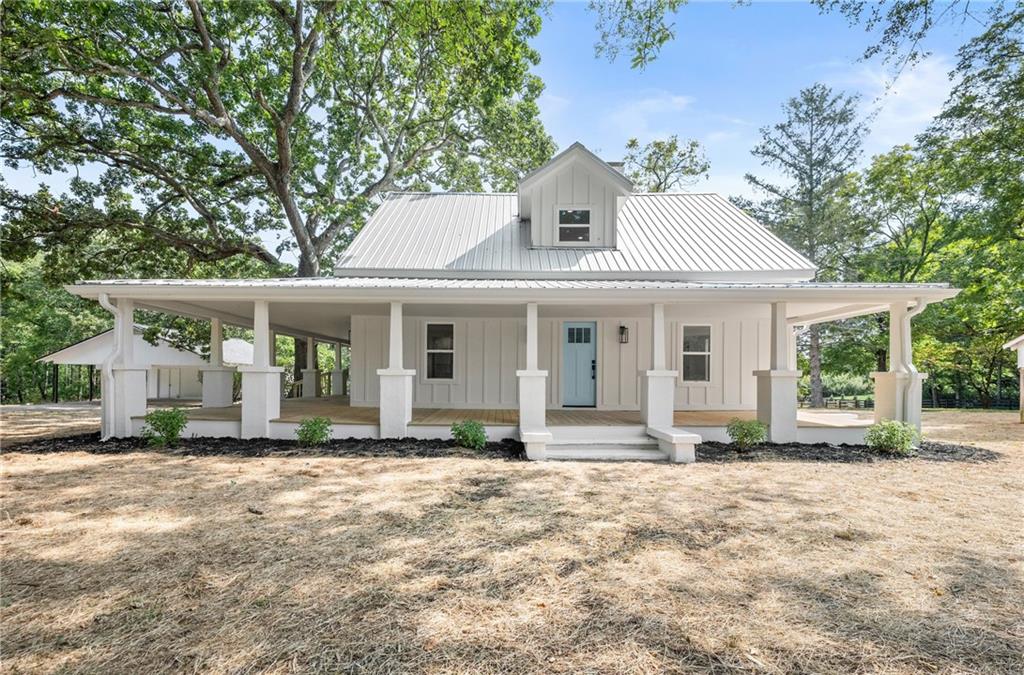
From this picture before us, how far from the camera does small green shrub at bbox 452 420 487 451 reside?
752 cm

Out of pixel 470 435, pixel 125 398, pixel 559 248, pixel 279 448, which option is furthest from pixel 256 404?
pixel 559 248

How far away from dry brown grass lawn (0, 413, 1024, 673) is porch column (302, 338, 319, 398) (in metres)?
9.24

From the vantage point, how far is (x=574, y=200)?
11070mm

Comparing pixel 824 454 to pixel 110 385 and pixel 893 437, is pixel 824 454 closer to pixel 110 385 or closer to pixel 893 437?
pixel 893 437

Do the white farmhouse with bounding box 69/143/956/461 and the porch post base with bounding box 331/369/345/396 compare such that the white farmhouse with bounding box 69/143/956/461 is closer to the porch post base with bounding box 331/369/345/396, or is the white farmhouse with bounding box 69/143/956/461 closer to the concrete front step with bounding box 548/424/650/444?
the concrete front step with bounding box 548/424/650/444

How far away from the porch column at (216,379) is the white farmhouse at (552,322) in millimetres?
61

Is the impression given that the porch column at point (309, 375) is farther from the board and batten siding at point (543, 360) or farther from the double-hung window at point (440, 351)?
the double-hung window at point (440, 351)

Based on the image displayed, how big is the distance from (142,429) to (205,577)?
265 inches

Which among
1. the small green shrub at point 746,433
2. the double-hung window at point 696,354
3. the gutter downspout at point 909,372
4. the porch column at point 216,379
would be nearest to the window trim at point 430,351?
the porch column at point 216,379

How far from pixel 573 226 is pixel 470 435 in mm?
6033

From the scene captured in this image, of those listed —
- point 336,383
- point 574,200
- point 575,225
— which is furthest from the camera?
point 336,383

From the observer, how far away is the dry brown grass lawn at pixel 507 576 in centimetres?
230

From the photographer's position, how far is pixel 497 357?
10.8 metres

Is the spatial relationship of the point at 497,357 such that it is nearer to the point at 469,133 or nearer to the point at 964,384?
the point at 469,133
